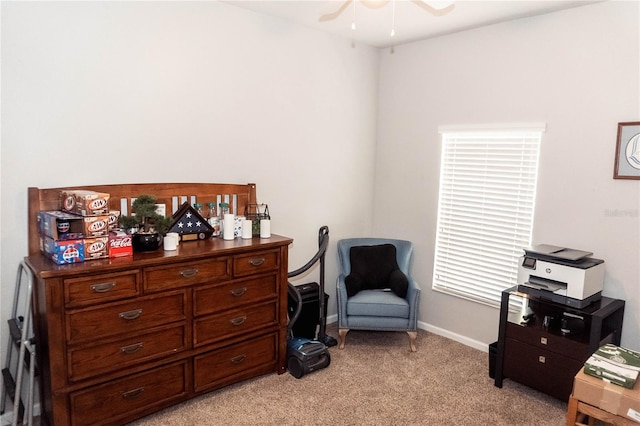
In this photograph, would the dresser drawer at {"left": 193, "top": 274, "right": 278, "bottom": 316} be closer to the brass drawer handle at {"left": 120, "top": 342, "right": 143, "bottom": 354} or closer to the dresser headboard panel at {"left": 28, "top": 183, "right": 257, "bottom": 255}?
the brass drawer handle at {"left": 120, "top": 342, "right": 143, "bottom": 354}

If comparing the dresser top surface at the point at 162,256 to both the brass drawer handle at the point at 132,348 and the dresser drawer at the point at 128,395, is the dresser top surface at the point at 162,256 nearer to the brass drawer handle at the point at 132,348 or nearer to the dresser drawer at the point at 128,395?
the brass drawer handle at the point at 132,348

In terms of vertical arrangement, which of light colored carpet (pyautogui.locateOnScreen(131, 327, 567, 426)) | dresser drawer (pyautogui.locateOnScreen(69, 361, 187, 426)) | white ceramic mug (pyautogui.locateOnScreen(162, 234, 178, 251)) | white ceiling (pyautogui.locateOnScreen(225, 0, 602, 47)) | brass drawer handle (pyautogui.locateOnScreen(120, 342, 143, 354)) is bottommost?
light colored carpet (pyautogui.locateOnScreen(131, 327, 567, 426))

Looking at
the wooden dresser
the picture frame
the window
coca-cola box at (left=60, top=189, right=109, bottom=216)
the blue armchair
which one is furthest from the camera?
the blue armchair

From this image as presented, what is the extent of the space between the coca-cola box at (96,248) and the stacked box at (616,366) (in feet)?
8.86

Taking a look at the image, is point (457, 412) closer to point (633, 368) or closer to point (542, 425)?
point (542, 425)

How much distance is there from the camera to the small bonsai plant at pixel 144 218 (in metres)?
2.64

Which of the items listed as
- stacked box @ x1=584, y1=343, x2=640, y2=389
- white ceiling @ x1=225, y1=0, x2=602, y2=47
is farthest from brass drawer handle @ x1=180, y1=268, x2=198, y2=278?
stacked box @ x1=584, y1=343, x2=640, y2=389

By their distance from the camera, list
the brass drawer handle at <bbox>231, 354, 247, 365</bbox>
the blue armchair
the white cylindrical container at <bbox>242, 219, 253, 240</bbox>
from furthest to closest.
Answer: the blue armchair, the white cylindrical container at <bbox>242, 219, 253, 240</bbox>, the brass drawer handle at <bbox>231, 354, 247, 365</bbox>

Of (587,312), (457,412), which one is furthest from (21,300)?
(587,312)

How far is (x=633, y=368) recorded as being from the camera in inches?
90.9

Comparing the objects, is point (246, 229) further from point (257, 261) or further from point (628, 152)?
point (628, 152)

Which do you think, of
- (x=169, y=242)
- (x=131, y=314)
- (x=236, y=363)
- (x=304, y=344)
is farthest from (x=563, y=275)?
(x=131, y=314)

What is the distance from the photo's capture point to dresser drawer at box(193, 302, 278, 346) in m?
2.74

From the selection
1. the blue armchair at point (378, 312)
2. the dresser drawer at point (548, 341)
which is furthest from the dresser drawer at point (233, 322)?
the dresser drawer at point (548, 341)
